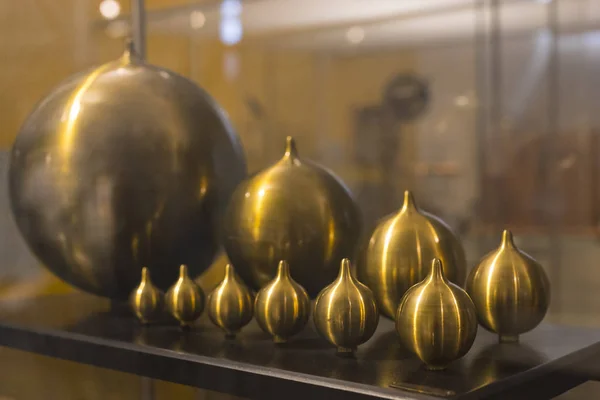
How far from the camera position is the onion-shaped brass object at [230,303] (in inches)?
23.6

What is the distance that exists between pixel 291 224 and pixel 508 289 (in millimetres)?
180

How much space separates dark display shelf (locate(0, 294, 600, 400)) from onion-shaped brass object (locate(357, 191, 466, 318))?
0.04 m

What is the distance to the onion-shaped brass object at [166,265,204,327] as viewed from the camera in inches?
Result: 24.9

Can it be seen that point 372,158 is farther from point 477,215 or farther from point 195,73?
point 195,73

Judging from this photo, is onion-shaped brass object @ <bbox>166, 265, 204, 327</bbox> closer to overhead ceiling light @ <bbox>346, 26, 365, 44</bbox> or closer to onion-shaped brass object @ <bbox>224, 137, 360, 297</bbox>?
onion-shaped brass object @ <bbox>224, 137, 360, 297</bbox>

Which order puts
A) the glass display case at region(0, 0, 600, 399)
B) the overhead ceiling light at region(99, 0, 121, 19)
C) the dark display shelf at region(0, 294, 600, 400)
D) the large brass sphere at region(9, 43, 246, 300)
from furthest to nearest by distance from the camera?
the overhead ceiling light at region(99, 0, 121, 19), the glass display case at region(0, 0, 600, 399), the large brass sphere at region(9, 43, 246, 300), the dark display shelf at region(0, 294, 600, 400)

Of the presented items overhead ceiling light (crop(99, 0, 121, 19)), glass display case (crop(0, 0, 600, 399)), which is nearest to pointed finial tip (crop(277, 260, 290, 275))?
glass display case (crop(0, 0, 600, 399))

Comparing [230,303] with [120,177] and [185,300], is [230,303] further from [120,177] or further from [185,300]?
[120,177]

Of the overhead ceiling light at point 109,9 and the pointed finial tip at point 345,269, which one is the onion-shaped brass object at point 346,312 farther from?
the overhead ceiling light at point 109,9

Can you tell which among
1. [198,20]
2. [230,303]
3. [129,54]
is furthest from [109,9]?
[230,303]

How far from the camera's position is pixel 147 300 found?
2.15 feet

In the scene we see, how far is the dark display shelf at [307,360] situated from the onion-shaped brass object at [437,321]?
1 cm

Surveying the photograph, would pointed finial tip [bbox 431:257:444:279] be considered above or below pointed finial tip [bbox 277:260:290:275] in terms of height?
above

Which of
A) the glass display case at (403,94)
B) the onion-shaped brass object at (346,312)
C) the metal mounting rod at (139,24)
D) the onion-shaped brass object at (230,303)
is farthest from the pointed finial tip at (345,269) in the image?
the glass display case at (403,94)
